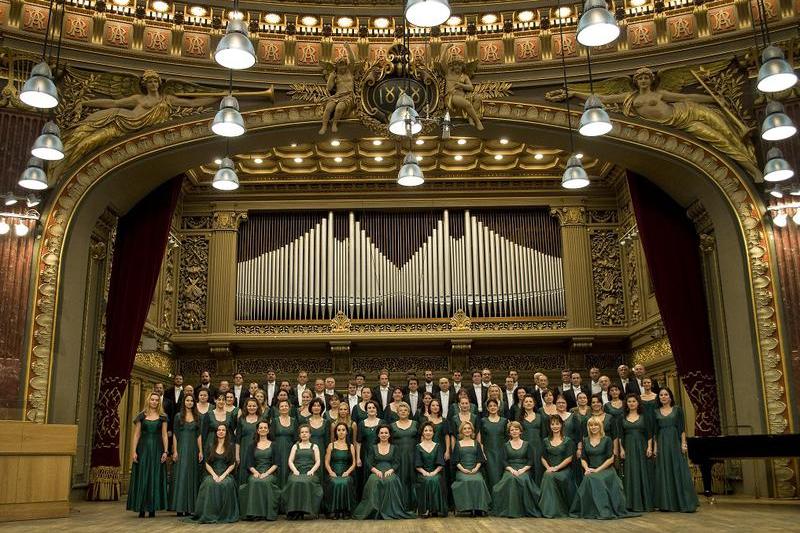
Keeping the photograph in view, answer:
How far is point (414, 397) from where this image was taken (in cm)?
987

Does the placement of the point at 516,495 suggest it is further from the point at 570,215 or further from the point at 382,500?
the point at 570,215

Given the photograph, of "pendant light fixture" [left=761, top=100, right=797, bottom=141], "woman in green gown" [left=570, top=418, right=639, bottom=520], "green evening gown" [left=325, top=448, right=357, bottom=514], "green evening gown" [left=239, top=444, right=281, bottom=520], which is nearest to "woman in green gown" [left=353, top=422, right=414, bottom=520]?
"green evening gown" [left=325, top=448, right=357, bottom=514]

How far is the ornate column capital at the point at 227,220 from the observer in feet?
42.7

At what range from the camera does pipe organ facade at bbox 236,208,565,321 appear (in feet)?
41.2

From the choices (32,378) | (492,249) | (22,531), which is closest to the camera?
(22,531)

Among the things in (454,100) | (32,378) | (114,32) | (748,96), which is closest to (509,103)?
(454,100)

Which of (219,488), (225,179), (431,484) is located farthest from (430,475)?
Answer: (225,179)

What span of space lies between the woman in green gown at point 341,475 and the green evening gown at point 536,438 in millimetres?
1930

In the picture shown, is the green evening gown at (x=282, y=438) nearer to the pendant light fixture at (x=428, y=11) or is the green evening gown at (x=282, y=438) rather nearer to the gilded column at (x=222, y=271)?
the pendant light fixture at (x=428, y=11)

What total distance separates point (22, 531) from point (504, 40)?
763cm

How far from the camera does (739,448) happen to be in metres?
7.39

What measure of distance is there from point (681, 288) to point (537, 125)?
9.16ft

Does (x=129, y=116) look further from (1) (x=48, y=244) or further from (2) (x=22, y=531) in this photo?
(2) (x=22, y=531)

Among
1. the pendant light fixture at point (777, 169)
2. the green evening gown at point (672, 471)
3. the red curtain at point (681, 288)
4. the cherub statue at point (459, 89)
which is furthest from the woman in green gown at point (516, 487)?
the cherub statue at point (459, 89)
